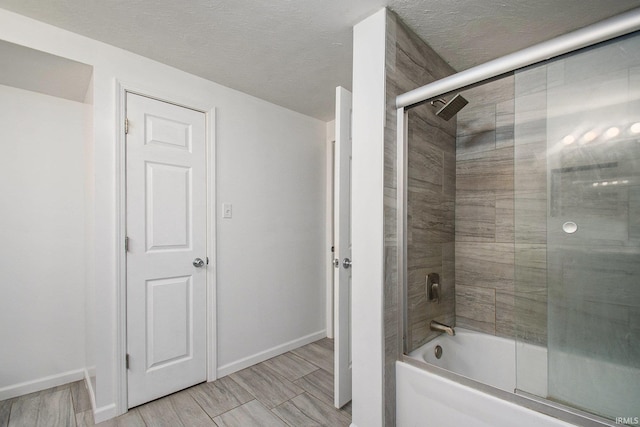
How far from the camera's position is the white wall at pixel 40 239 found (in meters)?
1.90

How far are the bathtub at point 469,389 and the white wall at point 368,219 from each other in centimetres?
14

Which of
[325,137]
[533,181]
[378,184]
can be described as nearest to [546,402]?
[533,181]

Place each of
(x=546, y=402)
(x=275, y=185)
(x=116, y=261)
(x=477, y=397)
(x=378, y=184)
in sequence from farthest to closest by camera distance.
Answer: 1. (x=275, y=185)
2. (x=116, y=261)
3. (x=378, y=184)
4. (x=477, y=397)
5. (x=546, y=402)

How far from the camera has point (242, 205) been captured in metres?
2.36

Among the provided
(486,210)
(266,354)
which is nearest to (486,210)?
(486,210)

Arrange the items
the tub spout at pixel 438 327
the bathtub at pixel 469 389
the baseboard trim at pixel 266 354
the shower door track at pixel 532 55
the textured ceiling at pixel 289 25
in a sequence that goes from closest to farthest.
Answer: the shower door track at pixel 532 55
the bathtub at pixel 469 389
the textured ceiling at pixel 289 25
the tub spout at pixel 438 327
the baseboard trim at pixel 266 354

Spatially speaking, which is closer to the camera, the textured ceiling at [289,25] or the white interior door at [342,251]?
the textured ceiling at [289,25]

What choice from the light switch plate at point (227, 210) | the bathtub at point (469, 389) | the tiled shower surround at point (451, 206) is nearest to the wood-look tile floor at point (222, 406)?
the bathtub at point (469, 389)

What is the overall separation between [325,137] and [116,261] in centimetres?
214

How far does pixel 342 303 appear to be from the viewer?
1823mm

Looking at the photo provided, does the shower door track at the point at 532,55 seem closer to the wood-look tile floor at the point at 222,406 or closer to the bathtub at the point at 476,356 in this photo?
the bathtub at the point at 476,356

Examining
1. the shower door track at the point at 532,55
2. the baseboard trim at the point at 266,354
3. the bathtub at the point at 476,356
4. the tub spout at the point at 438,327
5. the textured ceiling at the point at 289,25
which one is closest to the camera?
the shower door track at the point at 532,55

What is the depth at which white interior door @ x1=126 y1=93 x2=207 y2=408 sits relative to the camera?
182 centimetres

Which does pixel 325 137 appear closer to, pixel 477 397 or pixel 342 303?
pixel 342 303
